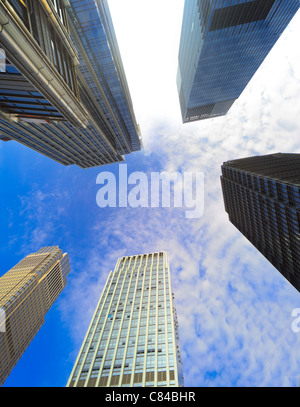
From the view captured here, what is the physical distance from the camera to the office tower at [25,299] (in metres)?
104

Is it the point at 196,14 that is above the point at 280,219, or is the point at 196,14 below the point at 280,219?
above

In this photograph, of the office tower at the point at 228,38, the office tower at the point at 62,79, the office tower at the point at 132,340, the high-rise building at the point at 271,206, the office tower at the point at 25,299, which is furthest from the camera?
the office tower at the point at 25,299

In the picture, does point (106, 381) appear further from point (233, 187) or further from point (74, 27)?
point (233, 187)

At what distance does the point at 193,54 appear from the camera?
106 metres

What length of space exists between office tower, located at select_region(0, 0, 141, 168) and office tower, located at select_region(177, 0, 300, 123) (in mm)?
42886

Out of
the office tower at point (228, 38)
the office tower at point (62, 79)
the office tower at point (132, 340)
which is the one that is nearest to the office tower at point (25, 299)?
the office tower at point (132, 340)

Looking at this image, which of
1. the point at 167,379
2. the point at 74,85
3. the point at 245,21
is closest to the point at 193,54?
the point at 245,21

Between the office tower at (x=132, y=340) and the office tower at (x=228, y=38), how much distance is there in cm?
10120

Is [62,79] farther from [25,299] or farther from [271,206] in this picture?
[25,299]

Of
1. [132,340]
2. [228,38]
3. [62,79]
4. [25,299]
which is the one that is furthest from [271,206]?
[25,299]

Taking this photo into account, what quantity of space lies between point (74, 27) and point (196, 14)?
69095 millimetres

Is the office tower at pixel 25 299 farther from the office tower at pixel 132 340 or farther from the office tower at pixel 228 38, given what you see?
the office tower at pixel 228 38

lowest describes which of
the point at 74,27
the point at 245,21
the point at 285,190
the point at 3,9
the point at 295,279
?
the point at 295,279

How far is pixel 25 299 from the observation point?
11900 centimetres
